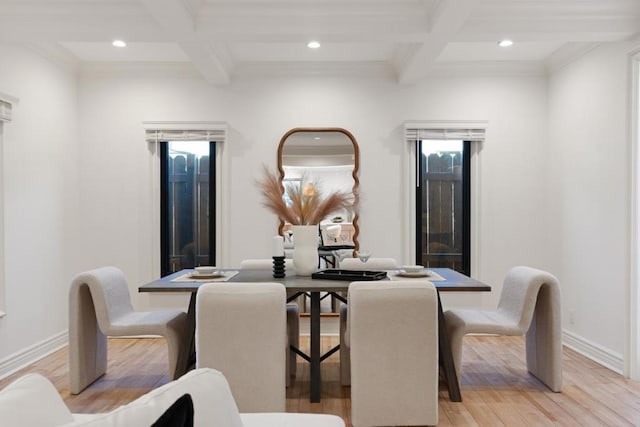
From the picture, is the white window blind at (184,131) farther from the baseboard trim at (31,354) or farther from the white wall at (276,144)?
the baseboard trim at (31,354)

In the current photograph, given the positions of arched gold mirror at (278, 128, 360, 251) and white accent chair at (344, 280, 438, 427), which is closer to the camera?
white accent chair at (344, 280, 438, 427)

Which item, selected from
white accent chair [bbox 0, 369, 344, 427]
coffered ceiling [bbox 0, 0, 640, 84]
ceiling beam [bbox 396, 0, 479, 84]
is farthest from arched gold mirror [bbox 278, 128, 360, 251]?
white accent chair [bbox 0, 369, 344, 427]

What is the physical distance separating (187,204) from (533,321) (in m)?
3.33

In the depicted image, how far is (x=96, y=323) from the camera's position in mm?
3510

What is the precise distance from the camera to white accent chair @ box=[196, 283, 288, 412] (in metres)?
2.69

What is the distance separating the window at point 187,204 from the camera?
5078 mm

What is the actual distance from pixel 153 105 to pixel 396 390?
361 centimetres

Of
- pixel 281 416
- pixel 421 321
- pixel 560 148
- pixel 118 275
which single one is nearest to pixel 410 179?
pixel 560 148

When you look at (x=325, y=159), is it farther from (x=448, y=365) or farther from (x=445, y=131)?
(x=448, y=365)

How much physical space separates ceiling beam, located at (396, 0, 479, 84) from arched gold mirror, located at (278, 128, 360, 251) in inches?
32.4

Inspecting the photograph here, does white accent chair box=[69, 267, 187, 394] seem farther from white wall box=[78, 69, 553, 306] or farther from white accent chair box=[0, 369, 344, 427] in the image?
white accent chair box=[0, 369, 344, 427]

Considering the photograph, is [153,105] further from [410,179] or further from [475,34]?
[475,34]

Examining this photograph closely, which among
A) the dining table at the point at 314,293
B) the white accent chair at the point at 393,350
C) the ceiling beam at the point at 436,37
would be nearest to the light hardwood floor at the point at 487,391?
the dining table at the point at 314,293

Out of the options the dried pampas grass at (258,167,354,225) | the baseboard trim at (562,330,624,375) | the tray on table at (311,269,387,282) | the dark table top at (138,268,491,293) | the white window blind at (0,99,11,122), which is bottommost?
the baseboard trim at (562,330,624,375)
